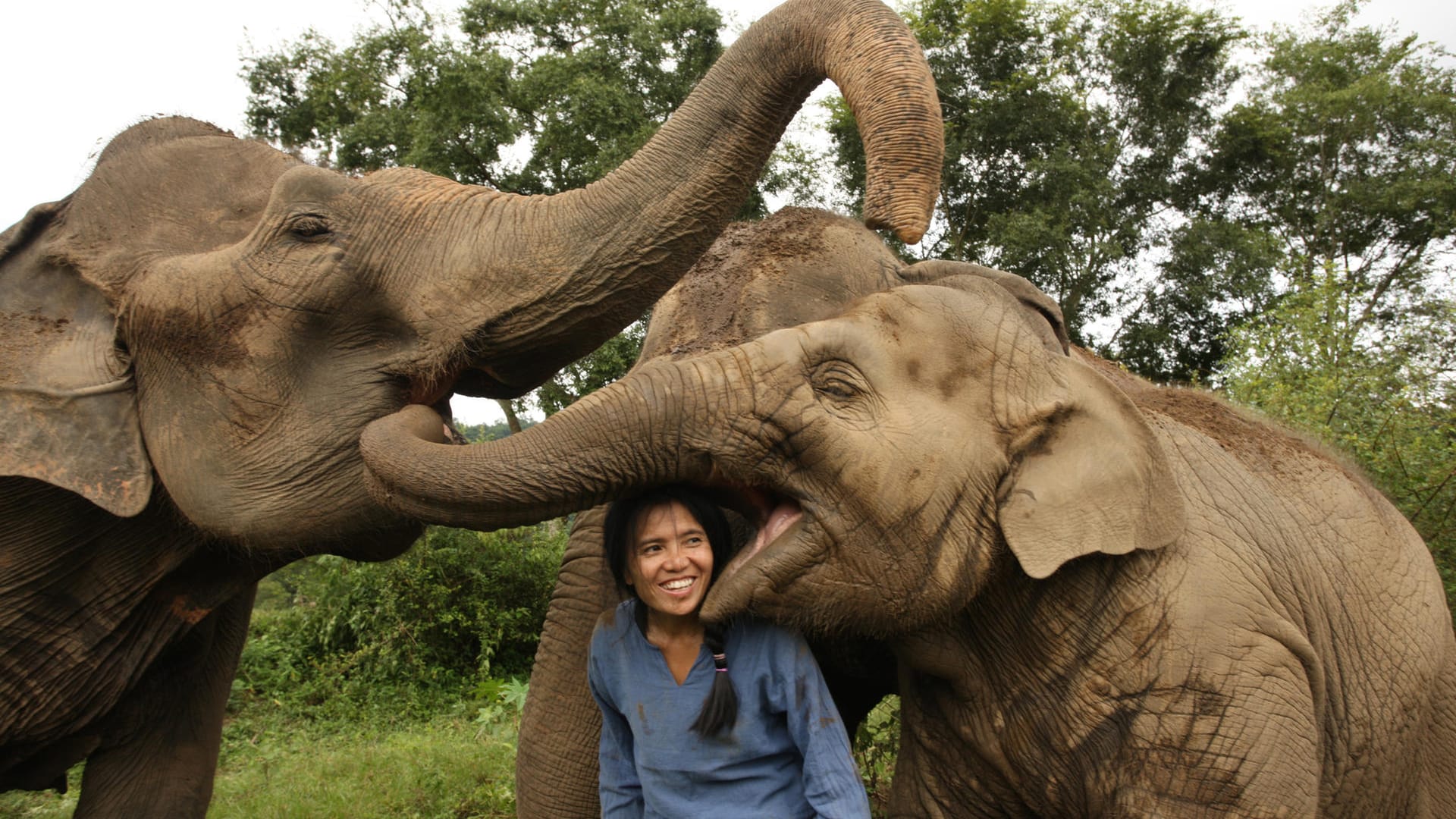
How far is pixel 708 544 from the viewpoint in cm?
272

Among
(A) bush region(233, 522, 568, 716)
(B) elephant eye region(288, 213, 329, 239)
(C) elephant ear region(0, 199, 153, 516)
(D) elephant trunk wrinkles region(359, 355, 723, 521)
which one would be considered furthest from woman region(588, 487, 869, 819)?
(A) bush region(233, 522, 568, 716)

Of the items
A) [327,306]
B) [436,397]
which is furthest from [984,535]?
[327,306]

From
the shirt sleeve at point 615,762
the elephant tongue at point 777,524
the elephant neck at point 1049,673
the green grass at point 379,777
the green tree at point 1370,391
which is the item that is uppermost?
the green tree at point 1370,391

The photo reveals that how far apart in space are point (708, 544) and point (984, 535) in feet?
1.96

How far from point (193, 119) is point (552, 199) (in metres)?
1.38

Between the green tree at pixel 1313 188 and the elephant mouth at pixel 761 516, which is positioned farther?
the green tree at pixel 1313 188

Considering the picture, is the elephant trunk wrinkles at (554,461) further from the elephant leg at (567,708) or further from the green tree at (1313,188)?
the green tree at (1313,188)

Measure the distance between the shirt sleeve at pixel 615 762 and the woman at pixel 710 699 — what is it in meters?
0.08

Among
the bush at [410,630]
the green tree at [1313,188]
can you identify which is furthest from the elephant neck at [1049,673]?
the green tree at [1313,188]

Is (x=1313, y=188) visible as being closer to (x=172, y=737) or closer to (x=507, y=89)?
(x=507, y=89)

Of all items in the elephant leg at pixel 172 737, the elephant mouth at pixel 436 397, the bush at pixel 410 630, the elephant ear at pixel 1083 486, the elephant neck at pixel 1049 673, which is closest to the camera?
the elephant ear at pixel 1083 486

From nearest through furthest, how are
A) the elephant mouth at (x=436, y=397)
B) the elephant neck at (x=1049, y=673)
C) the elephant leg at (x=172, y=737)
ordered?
the elephant neck at (x=1049, y=673) → the elephant mouth at (x=436, y=397) → the elephant leg at (x=172, y=737)

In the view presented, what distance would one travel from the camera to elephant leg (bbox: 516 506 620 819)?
3250 millimetres

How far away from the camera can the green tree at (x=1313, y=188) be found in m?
21.9
